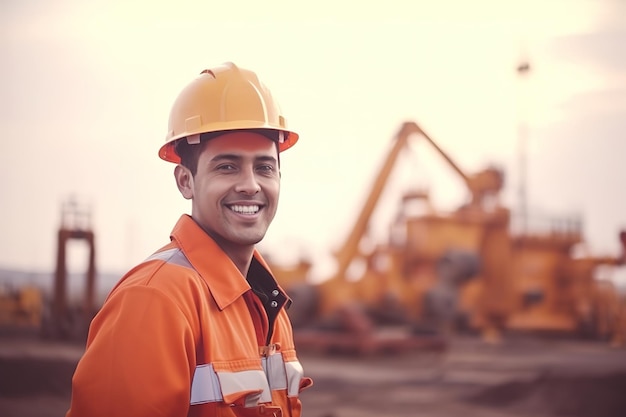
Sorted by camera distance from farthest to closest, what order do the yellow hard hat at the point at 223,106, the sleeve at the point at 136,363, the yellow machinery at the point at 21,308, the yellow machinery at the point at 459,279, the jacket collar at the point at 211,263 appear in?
the yellow machinery at the point at 21,308 → the yellow machinery at the point at 459,279 → the yellow hard hat at the point at 223,106 → the jacket collar at the point at 211,263 → the sleeve at the point at 136,363

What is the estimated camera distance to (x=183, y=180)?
2121 millimetres

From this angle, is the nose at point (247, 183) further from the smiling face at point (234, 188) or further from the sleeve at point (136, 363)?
the sleeve at point (136, 363)

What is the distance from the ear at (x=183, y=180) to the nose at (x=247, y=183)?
0.18m

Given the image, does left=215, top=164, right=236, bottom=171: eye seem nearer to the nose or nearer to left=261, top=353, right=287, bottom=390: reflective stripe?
the nose

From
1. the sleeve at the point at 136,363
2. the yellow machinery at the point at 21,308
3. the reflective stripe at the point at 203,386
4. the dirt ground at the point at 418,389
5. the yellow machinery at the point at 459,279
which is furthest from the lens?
the yellow machinery at the point at 21,308

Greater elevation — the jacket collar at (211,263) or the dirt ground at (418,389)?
the jacket collar at (211,263)

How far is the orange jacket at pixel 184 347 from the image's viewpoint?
1.64 metres

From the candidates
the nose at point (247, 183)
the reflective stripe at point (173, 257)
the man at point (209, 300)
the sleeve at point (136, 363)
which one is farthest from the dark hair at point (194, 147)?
the sleeve at point (136, 363)

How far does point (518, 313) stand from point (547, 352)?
290 centimetres

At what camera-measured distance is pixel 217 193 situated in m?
1.99

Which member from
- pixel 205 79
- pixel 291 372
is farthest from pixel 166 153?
pixel 291 372

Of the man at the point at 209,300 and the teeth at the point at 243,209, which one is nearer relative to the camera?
the man at the point at 209,300

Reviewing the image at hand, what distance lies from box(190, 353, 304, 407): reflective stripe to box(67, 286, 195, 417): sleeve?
6 cm

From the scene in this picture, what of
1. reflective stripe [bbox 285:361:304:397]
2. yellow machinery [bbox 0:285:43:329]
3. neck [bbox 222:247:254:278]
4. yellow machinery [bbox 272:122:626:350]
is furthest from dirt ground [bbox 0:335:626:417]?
yellow machinery [bbox 0:285:43:329]
